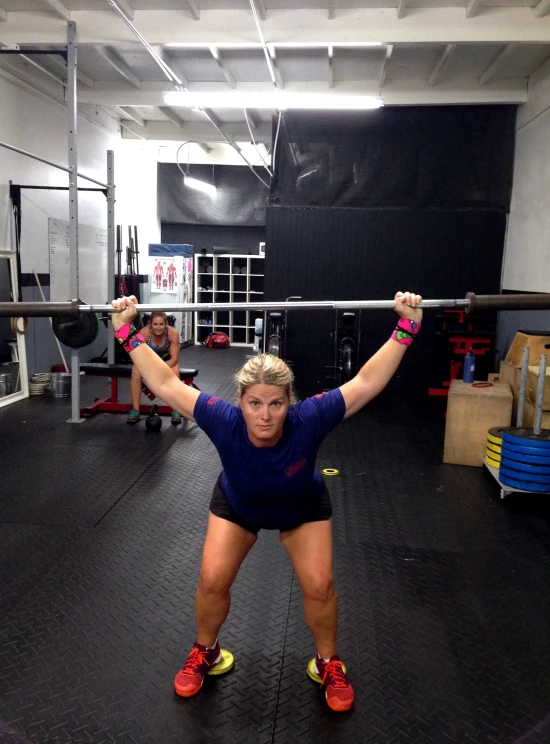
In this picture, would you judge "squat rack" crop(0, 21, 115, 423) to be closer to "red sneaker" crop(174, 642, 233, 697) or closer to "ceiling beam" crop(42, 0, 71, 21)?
"ceiling beam" crop(42, 0, 71, 21)

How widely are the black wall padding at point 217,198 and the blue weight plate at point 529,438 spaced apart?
22.4 ft

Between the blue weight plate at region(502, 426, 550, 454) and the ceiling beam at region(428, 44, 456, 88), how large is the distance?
10.6 feet

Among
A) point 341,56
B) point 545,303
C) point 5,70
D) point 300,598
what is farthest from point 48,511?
point 341,56

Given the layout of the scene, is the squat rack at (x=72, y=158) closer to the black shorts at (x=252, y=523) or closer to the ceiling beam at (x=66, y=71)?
the ceiling beam at (x=66, y=71)

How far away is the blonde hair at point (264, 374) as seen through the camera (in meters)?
1.58

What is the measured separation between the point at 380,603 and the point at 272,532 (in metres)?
0.76

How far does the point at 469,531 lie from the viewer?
293cm

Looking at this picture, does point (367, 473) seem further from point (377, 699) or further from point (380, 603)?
point (377, 699)

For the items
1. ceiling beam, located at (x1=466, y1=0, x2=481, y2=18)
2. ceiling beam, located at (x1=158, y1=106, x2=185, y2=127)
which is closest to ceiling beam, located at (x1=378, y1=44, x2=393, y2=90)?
ceiling beam, located at (x1=466, y1=0, x2=481, y2=18)

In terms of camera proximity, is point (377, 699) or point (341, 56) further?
point (341, 56)

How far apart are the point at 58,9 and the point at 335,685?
462cm

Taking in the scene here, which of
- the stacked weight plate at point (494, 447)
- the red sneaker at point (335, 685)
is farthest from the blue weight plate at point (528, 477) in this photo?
the red sneaker at point (335, 685)

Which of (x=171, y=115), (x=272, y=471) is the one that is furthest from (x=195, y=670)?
(x=171, y=115)

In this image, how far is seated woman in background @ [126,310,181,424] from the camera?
4676mm
